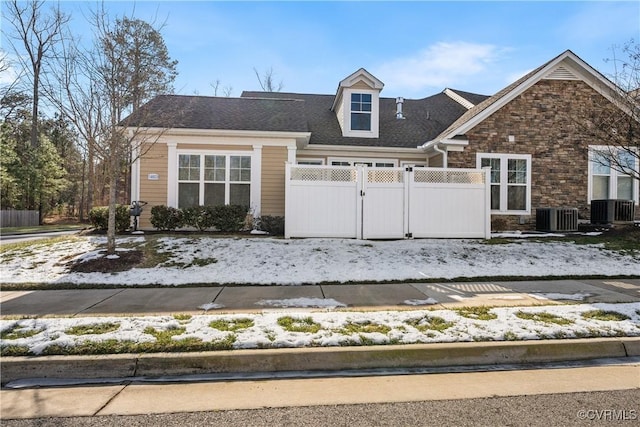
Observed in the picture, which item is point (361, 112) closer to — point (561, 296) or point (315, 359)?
point (561, 296)

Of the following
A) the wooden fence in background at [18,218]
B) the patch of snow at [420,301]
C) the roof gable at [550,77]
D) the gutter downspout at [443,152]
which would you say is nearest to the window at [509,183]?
the gutter downspout at [443,152]

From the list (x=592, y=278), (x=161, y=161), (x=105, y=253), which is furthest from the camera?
(x=161, y=161)

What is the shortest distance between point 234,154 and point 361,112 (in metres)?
5.81

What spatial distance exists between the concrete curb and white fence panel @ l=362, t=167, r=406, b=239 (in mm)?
6677

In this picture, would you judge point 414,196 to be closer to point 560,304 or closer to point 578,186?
point 560,304

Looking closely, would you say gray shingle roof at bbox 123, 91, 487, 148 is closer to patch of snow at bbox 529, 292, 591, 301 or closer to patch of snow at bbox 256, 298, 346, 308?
patch of snow at bbox 256, 298, 346, 308

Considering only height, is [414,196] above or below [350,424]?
above

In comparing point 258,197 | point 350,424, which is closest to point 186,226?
point 258,197

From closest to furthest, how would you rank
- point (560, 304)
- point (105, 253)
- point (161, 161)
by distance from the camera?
point (560, 304) < point (105, 253) < point (161, 161)

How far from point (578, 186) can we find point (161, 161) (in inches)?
577

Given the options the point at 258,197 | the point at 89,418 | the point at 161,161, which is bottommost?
the point at 89,418

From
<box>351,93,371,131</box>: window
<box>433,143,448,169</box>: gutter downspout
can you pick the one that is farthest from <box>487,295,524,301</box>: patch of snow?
<box>351,93,371,131</box>: window

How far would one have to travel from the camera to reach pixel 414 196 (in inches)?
436

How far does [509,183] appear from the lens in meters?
13.6
